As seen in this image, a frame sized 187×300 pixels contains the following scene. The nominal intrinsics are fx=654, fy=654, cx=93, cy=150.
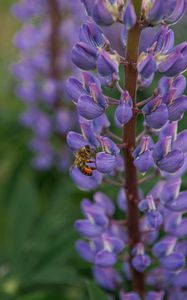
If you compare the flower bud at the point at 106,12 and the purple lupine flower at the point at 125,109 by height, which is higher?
the flower bud at the point at 106,12

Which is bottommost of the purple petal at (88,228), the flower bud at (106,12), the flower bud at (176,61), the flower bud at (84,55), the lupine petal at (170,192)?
the purple petal at (88,228)

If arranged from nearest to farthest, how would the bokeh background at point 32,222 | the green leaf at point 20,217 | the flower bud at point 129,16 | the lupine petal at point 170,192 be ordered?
the flower bud at point 129,16
the lupine petal at point 170,192
the bokeh background at point 32,222
the green leaf at point 20,217

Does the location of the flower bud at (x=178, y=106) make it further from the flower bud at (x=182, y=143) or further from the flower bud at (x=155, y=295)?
the flower bud at (x=155, y=295)

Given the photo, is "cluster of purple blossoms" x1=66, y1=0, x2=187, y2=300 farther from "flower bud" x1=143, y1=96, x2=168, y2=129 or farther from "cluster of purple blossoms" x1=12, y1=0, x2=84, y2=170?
"cluster of purple blossoms" x1=12, y1=0, x2=84, y2=170

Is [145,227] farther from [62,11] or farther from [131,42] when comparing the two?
[62,11]

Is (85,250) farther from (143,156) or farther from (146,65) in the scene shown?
(146,65)

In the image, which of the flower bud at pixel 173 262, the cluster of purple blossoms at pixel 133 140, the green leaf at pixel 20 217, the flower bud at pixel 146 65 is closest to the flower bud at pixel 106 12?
the cluster of purple blossoms at pixel 133 140

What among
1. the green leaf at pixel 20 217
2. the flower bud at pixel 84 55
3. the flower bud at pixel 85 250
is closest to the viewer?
the flower bud at pixel 84 55
